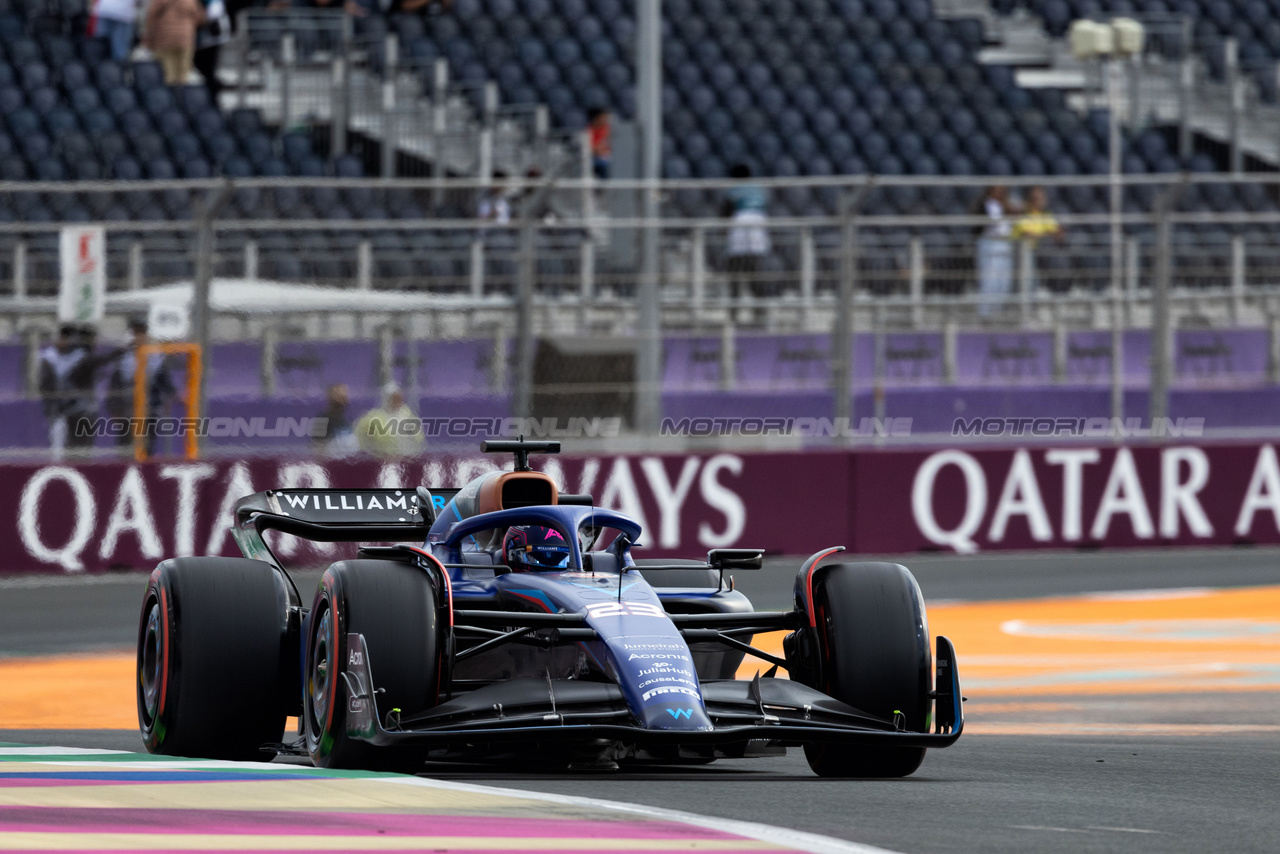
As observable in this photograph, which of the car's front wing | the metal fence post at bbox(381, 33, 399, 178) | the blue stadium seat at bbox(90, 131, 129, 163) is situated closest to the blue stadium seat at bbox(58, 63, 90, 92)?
the blue stadium seat at bbox(90, 131, 129, 163)

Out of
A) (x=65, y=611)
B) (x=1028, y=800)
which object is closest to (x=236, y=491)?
(x=65, y=611)

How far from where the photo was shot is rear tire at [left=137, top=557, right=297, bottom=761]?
6.68 meters

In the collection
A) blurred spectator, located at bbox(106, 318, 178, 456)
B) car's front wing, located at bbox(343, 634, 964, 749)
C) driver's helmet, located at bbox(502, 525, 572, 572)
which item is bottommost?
car's front wing, located at bbox(343, 634, 964, 749)

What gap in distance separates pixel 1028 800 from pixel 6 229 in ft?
31.4

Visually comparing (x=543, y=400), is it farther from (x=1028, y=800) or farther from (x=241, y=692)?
(x=1028, y=800)

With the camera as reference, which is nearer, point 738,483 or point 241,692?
point 241,692

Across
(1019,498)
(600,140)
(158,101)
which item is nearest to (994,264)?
(1019,498)

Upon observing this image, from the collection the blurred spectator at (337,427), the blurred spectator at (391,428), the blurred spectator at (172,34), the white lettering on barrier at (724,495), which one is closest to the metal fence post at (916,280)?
the white lettering on barrier at (724,495)

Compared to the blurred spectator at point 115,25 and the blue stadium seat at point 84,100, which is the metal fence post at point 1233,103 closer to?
the blurred spectator at point 115,25

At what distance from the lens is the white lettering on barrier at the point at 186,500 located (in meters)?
14.0

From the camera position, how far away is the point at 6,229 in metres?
13.7

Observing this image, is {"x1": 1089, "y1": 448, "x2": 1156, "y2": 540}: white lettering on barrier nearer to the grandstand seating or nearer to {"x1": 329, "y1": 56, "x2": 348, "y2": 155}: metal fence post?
the grandstand seating

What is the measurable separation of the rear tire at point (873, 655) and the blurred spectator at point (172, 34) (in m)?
16.4

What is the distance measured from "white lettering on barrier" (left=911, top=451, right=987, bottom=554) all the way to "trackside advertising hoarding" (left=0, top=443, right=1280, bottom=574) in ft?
0.03
